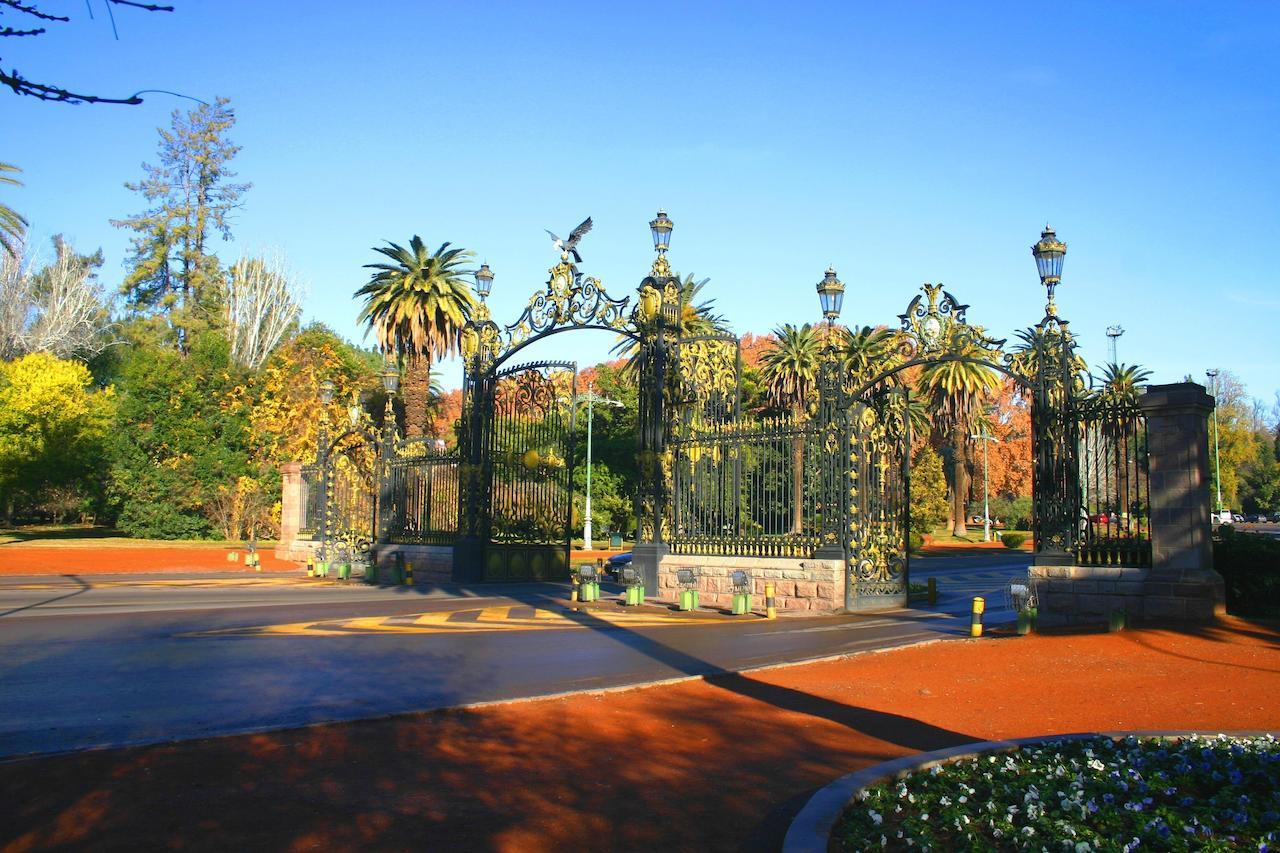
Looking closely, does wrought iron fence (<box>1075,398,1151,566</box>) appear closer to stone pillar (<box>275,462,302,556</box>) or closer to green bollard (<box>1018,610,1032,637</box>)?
green bollard (<box>1018,610,1032,637</box>)

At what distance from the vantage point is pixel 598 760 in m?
7.89

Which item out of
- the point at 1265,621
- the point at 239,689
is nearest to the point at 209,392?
the point at 239,689

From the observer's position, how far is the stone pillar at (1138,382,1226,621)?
1510 centimetres

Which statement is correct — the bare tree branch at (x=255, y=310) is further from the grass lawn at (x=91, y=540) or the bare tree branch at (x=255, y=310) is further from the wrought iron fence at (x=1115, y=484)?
the wrought iron fence at (x=1115, y=484)

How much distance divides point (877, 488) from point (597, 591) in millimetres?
6332

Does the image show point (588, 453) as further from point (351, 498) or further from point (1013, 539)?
point (1013, 539)

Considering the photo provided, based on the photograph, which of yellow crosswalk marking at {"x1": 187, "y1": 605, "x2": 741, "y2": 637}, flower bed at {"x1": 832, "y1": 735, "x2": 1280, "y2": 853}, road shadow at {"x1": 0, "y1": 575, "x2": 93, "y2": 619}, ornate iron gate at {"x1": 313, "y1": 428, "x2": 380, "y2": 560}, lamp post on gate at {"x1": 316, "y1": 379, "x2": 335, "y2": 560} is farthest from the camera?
lamp post on gate at {"x1": 316, "y1": 379, "x2": 335, "y2": 560}

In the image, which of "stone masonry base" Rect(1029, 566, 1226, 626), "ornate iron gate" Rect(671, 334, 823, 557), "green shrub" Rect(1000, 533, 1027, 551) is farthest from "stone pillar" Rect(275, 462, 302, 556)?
"green shrub" Rect(1000, 533, 1027, 551)

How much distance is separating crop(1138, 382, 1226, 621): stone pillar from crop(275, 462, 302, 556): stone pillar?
1040 inches

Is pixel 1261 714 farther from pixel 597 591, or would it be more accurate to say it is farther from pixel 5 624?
pixel 5 624

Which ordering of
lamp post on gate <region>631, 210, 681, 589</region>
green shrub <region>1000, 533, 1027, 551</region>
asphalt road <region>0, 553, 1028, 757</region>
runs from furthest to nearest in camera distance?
1. green shrub <region>1000, 533, 1027, 551</region>
2. lamp post on gate <region>631, 210, 681, 589</region>
3. asphalt road <region>0, 553, 1028, 757</region>

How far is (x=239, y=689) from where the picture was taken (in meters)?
10.6

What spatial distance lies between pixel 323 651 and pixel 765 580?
914 cm

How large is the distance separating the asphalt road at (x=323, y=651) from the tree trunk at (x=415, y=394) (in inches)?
783
